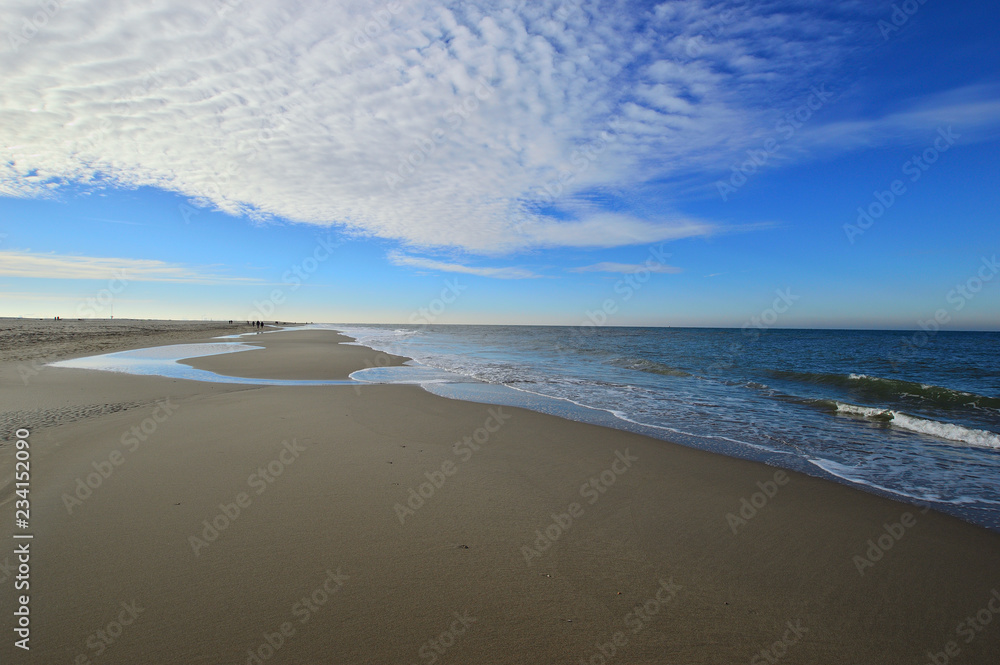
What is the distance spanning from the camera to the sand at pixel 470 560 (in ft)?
10.3

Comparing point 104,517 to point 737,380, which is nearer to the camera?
point 104,517

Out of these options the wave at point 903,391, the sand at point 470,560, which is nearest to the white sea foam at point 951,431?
the wave at point 903,391

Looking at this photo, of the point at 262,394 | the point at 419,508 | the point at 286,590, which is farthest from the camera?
the point at 262,394

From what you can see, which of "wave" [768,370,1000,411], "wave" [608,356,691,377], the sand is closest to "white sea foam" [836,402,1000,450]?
"wave" [768,370,1000,411]

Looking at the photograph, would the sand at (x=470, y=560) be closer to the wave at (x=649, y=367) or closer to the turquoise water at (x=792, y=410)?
the turquoise water at (x=792, y=410)

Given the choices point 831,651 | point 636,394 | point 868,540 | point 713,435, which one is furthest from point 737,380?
point 831,651

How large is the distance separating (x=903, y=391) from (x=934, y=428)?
839cm

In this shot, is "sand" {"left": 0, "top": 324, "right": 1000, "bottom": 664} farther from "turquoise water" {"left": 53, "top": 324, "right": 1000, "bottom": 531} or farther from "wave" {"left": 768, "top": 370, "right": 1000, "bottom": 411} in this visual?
"wave" {"left": 768, "top": 370, "right": 1000, "bottom": 411}

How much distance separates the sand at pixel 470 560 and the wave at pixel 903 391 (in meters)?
13.9

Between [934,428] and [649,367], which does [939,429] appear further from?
[649,367]

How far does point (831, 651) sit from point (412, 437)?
22.2 ft

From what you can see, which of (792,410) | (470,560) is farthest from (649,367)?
(470,560)

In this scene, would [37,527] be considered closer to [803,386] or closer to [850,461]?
[850,461]

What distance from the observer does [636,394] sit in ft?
49.0
